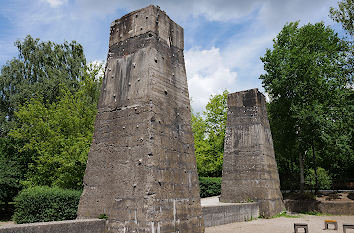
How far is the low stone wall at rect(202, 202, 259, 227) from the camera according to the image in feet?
32.1

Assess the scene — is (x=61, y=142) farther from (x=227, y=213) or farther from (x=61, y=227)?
(x=61, y=227)

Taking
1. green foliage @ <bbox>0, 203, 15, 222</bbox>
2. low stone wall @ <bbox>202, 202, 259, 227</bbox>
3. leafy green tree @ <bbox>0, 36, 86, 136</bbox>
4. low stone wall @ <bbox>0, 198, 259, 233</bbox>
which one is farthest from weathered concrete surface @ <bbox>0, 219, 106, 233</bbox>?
A: leafy green tree @ <bbox>0, 36, 86, 136</bbox>

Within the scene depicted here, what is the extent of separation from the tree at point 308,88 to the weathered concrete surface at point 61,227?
1341 cm

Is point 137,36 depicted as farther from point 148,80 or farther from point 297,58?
point 297,58

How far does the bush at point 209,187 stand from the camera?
64.2 feet

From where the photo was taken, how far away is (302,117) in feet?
52.2

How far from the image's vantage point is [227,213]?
35.4 ft

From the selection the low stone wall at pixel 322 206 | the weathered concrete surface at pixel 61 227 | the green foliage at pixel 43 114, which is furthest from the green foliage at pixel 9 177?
the low stone wall at pixel 322 206

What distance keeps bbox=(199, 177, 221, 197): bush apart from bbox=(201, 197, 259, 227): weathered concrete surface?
7.03 metres

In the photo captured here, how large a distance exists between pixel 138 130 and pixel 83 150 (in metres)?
6.88

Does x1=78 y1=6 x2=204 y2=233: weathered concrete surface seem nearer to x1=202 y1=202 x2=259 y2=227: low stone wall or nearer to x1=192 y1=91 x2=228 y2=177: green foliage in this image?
x1=202 y1=202 x2=259 y2=227: low stone wall

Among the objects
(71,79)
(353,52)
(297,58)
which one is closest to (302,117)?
(297,58)

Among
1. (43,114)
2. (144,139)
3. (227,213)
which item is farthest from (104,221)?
(43,114)

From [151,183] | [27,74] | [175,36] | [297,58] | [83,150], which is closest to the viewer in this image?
[151,183]
